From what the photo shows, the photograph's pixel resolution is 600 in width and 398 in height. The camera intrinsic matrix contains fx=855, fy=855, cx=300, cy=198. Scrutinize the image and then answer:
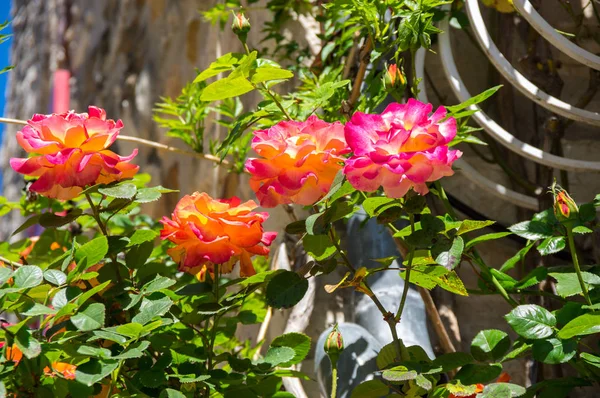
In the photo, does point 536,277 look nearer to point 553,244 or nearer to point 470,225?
point 553,244

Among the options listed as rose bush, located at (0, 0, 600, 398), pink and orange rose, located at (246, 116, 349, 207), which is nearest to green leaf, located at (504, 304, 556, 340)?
rose bush, located at (0, 0, 600, 398)

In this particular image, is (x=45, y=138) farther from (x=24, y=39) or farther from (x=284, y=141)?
(x=24, y=39)

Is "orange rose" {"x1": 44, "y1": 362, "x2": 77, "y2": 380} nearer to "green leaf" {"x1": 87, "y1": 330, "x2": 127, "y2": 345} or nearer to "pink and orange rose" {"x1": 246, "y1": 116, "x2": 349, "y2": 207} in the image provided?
"green leaf" {"x1": 87, "y1": 330, "x2": 127, "y2": 345}

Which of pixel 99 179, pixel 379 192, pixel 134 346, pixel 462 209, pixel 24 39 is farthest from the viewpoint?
pixel 24 39

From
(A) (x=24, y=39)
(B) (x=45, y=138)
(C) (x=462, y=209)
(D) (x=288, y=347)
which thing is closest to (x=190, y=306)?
(D) (x=288, y=347)

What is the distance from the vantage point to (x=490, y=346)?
0.87 meters

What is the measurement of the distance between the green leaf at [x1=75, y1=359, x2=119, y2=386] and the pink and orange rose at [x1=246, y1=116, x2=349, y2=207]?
0.21 meters

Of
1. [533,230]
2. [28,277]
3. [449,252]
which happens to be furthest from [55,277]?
[533,230]

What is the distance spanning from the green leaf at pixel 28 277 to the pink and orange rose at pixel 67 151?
0.28 feet

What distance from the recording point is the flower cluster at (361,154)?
719 millimetres

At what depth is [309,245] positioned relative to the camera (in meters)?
0.85

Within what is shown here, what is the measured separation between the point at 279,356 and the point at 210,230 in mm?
147

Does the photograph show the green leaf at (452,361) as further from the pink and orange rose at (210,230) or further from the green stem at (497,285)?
the pink and orange rose at (210,230)

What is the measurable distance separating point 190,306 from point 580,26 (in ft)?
2.42
